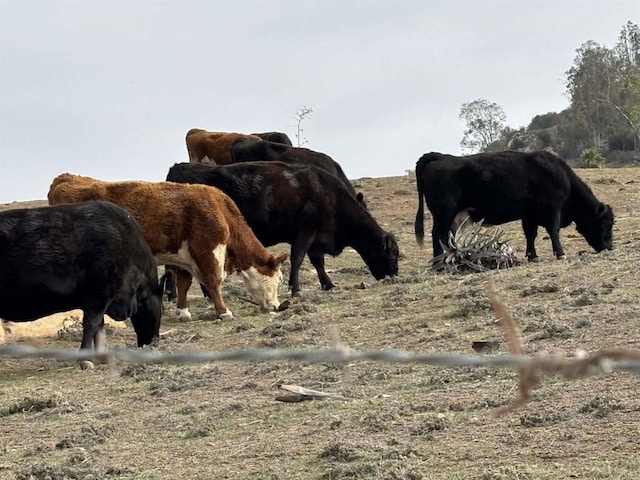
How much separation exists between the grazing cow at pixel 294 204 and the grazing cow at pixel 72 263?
375 cm

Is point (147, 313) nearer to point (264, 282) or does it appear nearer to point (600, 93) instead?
point (264, 282)

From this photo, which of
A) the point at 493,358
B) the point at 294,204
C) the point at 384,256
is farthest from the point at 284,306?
the point at 493,358

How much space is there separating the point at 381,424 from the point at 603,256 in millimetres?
6922

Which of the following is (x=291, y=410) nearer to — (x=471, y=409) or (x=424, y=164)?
(x=471, y=409)

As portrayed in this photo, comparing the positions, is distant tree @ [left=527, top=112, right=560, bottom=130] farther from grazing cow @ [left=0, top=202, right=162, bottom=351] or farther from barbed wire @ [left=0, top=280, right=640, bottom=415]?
barbed wire @ [left=0, top=280, right=640, bottom=415]

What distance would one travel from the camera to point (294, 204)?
42.7ft

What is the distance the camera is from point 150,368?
327 inches

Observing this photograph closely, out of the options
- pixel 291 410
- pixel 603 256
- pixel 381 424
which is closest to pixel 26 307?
pixel 291 410

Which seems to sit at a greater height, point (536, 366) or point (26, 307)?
point (536, 366)

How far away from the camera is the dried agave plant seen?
1280cm

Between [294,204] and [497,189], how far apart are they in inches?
123

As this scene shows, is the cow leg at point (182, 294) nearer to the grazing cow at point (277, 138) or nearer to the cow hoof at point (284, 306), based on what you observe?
the cow hoof at point (284, 306)

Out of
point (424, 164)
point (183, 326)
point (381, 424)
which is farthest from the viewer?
point (424, 164)

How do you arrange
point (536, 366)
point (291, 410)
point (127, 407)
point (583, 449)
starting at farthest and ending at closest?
1. point (127, 407)
2. point (291, 410)
3. point (583, 449)
4. point (536, 366)
